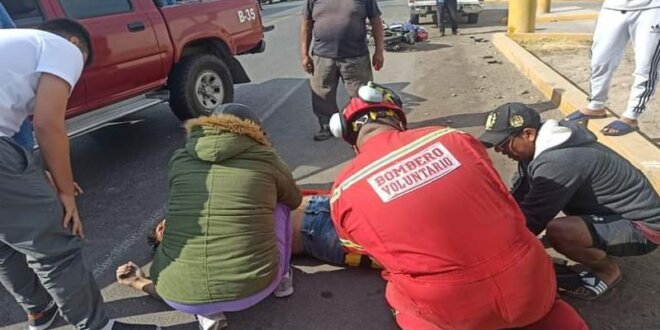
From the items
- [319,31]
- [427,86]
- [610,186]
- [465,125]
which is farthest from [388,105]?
[427,86]

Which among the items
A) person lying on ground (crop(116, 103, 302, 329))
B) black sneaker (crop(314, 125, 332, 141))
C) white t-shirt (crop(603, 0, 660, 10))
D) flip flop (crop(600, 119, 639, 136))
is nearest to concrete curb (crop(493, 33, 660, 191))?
flip flop (crop(600, 119, 639, 136))

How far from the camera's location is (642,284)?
110 inches

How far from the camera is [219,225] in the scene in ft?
8.25

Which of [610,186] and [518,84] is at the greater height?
[610,186]

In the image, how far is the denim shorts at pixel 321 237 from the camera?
3.13 meters

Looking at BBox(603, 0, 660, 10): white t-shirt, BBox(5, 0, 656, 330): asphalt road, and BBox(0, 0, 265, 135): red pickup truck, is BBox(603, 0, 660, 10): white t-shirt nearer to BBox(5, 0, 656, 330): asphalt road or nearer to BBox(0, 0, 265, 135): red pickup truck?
BBox(5, 0, 656, 330): asphalt road

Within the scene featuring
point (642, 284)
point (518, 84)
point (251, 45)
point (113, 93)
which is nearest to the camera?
point (642, 284)

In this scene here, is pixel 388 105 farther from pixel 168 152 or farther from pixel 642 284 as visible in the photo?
pixel 168 152

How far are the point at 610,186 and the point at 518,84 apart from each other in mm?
4652

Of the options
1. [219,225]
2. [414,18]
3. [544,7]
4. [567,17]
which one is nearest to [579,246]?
[219,225]

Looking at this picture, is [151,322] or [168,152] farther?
[168,152]

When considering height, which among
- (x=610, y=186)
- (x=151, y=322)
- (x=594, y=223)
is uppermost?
(x=610, y=186)

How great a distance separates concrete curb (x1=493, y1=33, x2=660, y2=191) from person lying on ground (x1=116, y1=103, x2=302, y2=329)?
8.95 ft

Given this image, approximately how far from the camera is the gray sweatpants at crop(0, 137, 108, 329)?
7.13 ft
